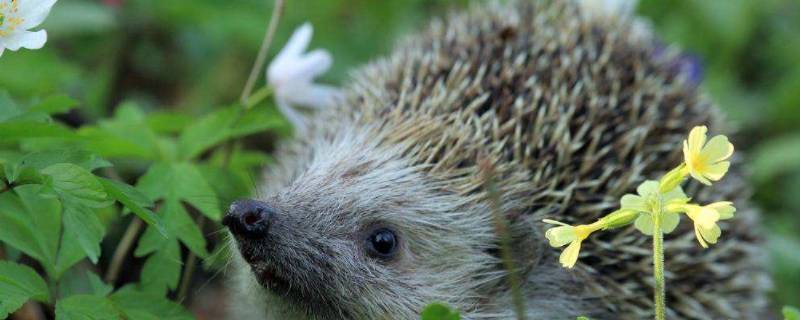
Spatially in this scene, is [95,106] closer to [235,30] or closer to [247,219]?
[235,30]

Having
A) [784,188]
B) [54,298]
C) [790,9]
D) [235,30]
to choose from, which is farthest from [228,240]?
[790,9]

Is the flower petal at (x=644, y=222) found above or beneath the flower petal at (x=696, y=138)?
beneath

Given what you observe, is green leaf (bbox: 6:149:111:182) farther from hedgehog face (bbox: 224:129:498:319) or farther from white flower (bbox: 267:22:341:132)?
white flower (bbox: 267:22:341:132)

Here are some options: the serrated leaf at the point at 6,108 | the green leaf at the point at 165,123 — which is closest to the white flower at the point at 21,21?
the serrated leaf at the point at 6,108

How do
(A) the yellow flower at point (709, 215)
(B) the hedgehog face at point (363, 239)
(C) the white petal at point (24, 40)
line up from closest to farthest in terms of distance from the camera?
(A) the yellow flower at point (709, 215) < (C) the white petal at point (24, 40) < (B) the hedgehog face at point (363, 239)

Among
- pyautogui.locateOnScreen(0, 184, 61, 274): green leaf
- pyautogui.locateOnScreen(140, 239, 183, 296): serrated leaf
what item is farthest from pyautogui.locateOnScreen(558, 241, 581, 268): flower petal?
pyautogui.locateOnScreen(0, 184, 61, 274): green leaf

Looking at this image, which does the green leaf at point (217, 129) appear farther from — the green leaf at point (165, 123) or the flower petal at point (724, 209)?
the flower petal at point (724, 209)
